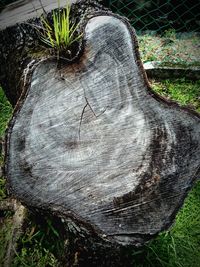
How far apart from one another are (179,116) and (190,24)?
2541 millimetres

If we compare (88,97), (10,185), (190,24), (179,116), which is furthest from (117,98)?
(190,24)

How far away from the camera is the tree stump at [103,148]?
156 centimetres

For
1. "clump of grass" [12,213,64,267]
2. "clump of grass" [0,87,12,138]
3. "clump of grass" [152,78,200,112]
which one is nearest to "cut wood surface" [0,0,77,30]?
"clump of grass" [0,87,12,138]

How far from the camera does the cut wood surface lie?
2103 millimetres

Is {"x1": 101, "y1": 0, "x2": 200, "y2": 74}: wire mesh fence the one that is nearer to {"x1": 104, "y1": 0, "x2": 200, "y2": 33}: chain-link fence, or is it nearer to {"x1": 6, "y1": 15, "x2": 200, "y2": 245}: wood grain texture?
{"x1": 104, "y1": 0, "x2": 200, "y2": 33}: chain-link fence

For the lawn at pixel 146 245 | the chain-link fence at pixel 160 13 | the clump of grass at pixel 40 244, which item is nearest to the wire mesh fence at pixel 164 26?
the chain-link fence at pixel 160 13

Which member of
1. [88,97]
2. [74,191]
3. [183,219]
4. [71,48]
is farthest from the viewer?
[183,219]

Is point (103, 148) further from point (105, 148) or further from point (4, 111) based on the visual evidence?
point (4, 111)

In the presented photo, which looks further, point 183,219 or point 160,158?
point 183,219

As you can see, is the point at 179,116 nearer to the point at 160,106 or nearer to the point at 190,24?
the point at 160,106

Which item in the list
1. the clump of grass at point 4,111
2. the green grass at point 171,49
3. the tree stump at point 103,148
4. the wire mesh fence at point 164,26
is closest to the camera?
the tree stump at point 103,148

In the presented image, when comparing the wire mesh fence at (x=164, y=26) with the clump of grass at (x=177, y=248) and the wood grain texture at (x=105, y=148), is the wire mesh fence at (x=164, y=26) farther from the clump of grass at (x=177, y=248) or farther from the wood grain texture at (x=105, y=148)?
the wood grain texture at (x=105, y=148)

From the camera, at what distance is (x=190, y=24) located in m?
3.83

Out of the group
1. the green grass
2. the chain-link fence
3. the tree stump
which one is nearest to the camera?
the tree stump
